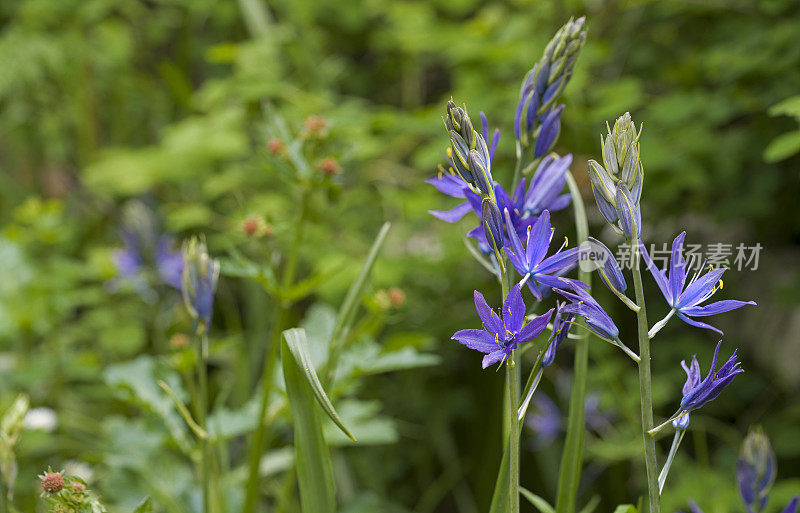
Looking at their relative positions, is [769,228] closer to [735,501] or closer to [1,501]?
[735,501]

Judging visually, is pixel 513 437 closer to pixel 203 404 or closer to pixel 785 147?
pixel 203 404

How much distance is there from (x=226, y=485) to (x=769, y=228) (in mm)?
1525

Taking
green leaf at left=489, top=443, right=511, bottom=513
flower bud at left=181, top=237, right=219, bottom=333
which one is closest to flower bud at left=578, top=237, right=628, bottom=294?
green leaf at left=489, top=443, right=511, bottom=513

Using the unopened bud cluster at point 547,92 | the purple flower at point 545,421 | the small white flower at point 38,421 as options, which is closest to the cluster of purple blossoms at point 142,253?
the small white flower at point 38,421

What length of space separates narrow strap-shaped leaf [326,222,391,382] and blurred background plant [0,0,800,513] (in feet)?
0.31

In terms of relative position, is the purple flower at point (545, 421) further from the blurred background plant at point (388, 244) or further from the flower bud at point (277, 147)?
the flower bud at point (277, 147)

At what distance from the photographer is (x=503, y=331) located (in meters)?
0.58

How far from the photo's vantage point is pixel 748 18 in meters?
1.62

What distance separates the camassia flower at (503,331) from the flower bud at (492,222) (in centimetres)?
5

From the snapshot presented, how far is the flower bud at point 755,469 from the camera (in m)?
0.81

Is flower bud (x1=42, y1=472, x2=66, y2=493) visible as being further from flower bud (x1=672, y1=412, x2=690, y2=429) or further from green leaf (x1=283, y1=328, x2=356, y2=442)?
flower bud (x1=672, y1=412, x2=690, y2=429)

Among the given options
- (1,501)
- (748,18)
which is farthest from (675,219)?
(1,501)

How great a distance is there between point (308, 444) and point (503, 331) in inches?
11.0

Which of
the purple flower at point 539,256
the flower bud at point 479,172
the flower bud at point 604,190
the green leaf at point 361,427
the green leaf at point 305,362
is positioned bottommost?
the green leaf at point 361,427
